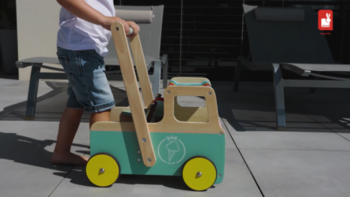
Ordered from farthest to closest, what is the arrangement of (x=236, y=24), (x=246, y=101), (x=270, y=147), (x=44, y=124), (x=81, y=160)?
(x=236, y=24) → (x=246, y=101) → (x=44, y=124) → (x=270, y=147) → (x=81, y=160)

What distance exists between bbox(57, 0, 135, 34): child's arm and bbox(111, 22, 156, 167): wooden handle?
65mm

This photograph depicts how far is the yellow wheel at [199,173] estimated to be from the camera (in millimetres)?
1755

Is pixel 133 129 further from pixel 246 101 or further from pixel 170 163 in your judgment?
pixel 246 101

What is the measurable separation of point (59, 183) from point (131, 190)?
1.21 ft

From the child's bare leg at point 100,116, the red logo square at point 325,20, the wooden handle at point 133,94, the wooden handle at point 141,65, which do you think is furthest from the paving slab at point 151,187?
the red logo square at point 325,20

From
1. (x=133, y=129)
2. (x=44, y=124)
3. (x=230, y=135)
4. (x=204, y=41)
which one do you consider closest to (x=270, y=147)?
(x=230, y=135)

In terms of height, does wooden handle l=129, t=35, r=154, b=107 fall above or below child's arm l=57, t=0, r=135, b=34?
below

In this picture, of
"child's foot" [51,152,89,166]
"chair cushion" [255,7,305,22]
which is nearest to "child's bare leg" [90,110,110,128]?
"child's foot" [51,152,89,166]

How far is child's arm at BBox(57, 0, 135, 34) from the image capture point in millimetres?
1667

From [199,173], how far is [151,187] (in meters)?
0.25

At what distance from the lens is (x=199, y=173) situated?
1.76m

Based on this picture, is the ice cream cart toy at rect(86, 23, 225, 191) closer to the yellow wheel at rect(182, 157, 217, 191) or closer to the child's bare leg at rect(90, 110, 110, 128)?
the yellow wheel at rect(182, 157, 217, 191)

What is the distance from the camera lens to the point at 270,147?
249 centimetres

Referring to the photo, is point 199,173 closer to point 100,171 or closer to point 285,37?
point 100,171
